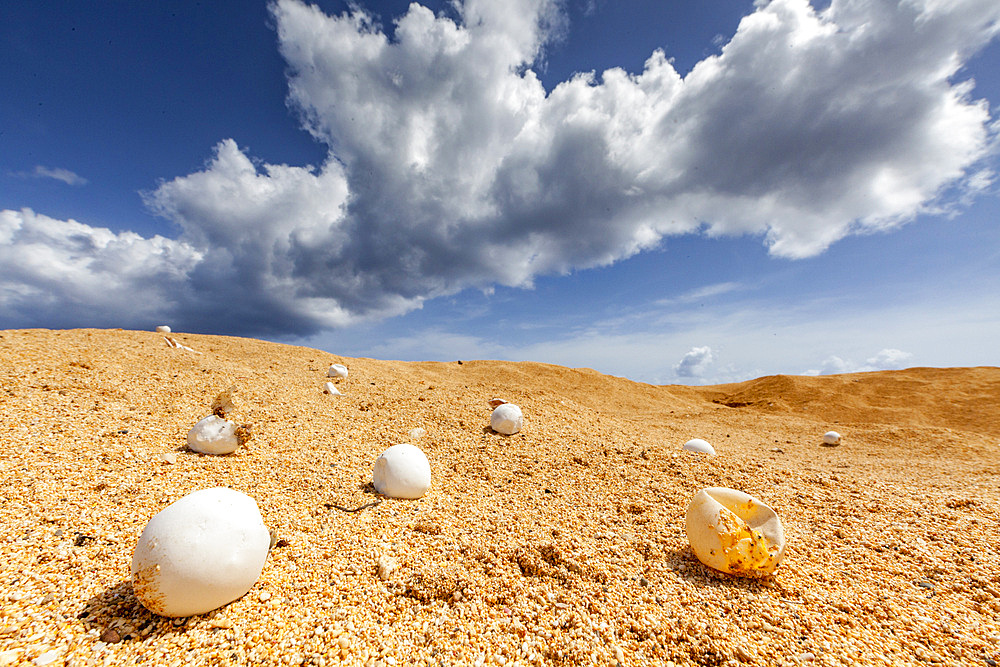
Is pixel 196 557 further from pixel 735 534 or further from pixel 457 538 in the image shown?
pixel 735 534

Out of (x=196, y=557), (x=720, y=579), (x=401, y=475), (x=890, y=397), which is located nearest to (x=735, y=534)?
(x=720, y=579)

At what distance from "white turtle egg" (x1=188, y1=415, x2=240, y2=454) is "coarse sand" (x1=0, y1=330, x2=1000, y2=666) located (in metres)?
0.13

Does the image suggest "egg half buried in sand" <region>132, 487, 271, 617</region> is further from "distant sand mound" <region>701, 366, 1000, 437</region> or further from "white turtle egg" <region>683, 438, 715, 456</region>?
"distant sand mound" <region>701, 366, 1000, 437</region>

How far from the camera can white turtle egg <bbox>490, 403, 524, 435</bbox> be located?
7621 millimetres

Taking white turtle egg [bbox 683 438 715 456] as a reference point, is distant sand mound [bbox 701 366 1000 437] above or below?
above

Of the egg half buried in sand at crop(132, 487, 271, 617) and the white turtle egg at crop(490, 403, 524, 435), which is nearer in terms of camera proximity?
the egg half buried in sand at crop(132, 487, 271, 617)

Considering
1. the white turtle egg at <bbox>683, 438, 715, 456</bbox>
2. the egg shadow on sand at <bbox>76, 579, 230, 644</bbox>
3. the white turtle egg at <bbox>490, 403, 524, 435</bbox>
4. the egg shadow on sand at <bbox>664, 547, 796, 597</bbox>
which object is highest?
the white turtle egg at <bbox>490, 403, 524, 435</bbox>

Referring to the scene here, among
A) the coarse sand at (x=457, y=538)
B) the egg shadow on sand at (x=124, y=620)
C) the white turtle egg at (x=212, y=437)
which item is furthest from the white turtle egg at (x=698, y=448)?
the white turtle egg at (x=212, y=437)

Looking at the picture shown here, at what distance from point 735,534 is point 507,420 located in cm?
451

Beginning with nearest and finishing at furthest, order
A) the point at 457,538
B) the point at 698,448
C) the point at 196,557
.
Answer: the point at 196,557 → the point at 457,538 → the point at 698,448

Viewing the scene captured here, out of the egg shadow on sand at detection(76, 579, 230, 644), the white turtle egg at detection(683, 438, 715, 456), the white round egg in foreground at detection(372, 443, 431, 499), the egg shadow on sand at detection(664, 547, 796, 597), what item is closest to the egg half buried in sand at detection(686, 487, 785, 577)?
the egg shadow on sand at detection(664, 547, 796, 597)

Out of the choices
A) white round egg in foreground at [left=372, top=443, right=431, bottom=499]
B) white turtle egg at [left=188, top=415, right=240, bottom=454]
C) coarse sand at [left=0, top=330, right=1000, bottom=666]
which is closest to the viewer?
coarse sand at [left=0, top=330, right=1000, bottom=666]

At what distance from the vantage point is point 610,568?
3.70m

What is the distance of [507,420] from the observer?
7.61 meters
